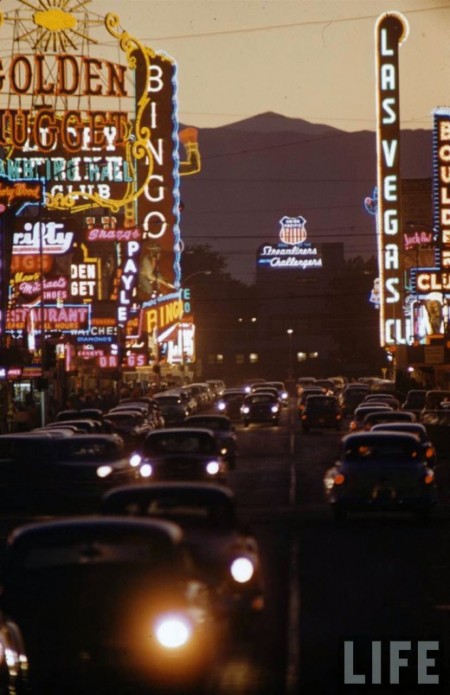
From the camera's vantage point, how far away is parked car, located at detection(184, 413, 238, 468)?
129ft

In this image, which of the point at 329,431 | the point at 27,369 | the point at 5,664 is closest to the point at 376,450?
the point at 5,664

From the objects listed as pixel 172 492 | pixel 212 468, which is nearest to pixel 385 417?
pixel 212 468

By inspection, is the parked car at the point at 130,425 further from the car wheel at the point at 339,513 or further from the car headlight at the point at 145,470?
the car wheel at the point at 339,513

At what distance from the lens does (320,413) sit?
202ft

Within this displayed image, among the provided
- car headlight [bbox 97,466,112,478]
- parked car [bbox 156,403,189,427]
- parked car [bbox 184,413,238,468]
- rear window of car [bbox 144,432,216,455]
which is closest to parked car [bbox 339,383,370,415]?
parked car [bbox 156,403,189,427]

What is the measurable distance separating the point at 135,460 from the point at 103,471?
3.80ft

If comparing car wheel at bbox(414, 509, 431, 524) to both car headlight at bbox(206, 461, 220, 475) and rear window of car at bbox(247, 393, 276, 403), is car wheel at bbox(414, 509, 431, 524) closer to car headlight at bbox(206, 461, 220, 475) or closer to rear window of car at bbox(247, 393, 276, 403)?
car headlight at bbox(206, 461, 220, 475)

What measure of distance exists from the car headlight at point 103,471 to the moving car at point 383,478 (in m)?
4.75

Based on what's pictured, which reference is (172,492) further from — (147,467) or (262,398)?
(262,398)

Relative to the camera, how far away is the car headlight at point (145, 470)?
27.9 m

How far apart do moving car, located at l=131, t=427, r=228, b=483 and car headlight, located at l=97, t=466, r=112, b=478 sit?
63cm

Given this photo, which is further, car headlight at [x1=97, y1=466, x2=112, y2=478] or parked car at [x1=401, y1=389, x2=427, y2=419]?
parked car at [x1=401, y1=389, x2=427, y2=419]

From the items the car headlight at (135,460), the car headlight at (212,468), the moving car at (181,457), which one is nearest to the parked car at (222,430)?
the moving car at (181,457)

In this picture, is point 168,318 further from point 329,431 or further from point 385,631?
point 385,631
